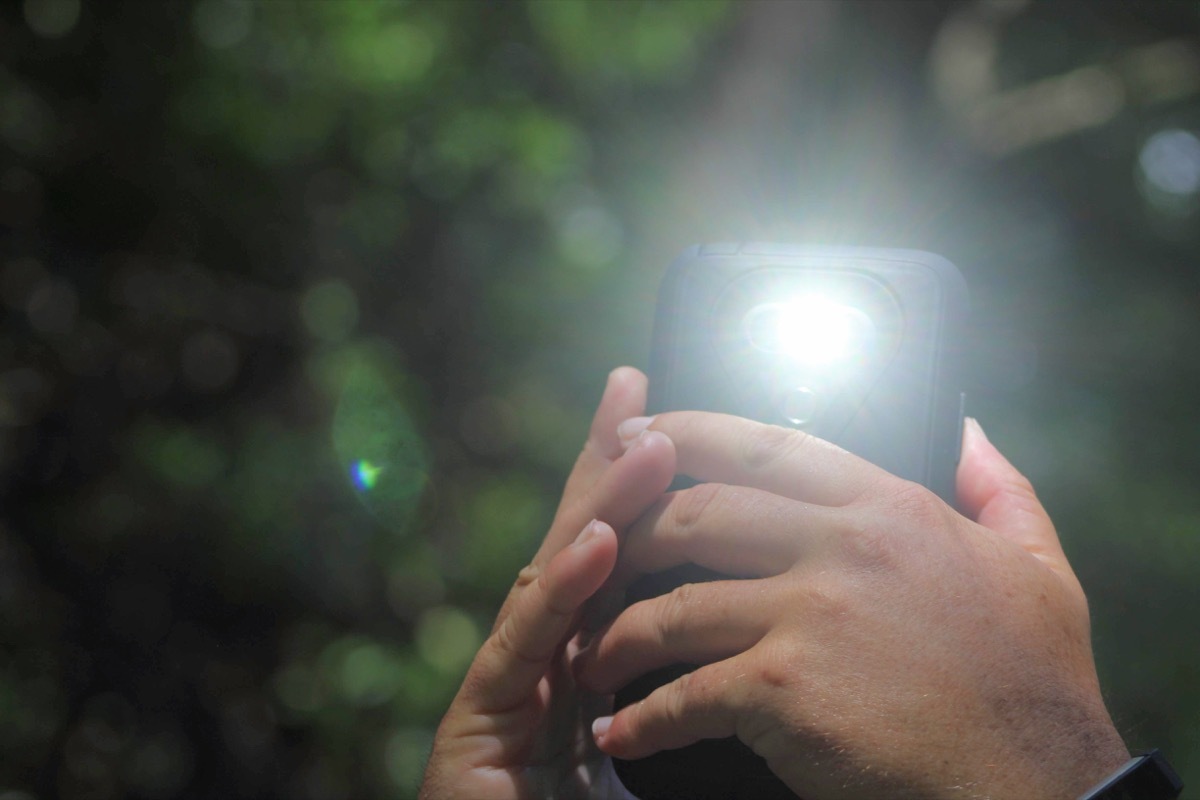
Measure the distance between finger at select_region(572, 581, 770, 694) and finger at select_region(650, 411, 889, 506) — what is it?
0.11 metres

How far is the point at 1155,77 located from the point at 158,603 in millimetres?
2771

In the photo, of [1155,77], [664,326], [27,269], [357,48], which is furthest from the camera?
[27,269]

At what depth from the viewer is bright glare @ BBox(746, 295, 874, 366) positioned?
1.07 meters

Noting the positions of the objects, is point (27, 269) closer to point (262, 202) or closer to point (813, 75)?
point (262, 202)

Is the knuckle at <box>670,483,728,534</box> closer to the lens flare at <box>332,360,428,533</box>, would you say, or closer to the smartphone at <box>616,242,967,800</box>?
the smartphone at <box>616,242,967,800</box>

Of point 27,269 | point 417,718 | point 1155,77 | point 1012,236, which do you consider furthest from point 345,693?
point 1155,77

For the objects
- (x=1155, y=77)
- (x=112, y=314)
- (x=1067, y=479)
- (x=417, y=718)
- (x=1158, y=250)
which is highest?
(x=1155, y=77)

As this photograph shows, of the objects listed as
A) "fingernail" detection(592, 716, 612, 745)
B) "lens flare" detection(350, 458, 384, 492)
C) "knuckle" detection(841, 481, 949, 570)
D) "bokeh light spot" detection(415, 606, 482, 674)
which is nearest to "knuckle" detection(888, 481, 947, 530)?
"knuckle" detection(841, 481, 949, 570)

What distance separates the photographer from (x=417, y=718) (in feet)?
7.09

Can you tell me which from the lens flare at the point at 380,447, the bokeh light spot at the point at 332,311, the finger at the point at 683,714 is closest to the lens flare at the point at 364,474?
the lens flare at the point at 380,447

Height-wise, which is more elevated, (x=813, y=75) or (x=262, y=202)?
(x=813, y=75)

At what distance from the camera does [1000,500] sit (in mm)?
979

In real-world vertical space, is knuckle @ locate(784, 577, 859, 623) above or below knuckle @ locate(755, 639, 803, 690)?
above

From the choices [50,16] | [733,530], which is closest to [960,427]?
[733,530]
